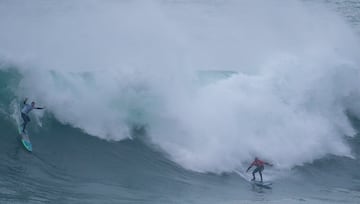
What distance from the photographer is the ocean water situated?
14.1m

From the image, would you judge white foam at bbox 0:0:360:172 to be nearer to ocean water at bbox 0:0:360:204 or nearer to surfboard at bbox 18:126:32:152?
ocean water at bbox 0:0:360:204

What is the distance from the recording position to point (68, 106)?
1680 cm

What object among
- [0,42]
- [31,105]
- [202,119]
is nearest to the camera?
[31,105]

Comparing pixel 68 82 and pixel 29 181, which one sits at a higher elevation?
pixel 68 82

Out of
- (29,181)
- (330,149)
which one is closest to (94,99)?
(29,181)

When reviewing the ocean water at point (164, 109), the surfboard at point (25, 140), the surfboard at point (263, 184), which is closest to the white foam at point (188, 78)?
the ocean water at point (164, 109)

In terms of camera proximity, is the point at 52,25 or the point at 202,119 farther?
the point at 52,25

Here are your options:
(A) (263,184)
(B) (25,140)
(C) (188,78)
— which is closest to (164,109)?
(C) (188,78)

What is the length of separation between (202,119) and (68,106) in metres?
4.69

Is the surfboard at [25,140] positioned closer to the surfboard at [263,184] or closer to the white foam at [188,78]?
the white foam at [188,78]

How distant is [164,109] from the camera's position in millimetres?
18250

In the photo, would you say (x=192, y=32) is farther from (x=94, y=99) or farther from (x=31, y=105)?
(x=31, y=105)

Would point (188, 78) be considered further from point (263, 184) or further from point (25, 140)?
point (25, 140)

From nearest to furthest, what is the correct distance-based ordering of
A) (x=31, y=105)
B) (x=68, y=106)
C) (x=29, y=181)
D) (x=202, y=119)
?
(x=29, y=181) < (x=31, y=105) < (x=68, y=106) < (x=202, y=119)
